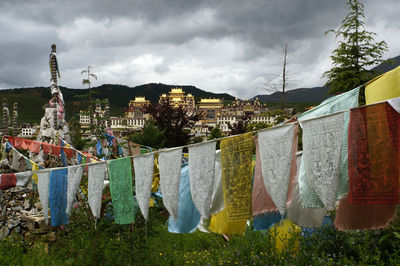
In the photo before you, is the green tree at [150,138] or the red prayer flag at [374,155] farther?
the green tree at [150,138]

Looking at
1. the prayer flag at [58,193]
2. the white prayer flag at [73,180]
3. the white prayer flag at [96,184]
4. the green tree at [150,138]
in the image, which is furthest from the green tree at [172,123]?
the white prayer flag at [96,184]

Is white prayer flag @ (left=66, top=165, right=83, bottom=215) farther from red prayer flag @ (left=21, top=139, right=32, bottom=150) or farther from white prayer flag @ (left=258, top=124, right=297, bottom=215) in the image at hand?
red prayer flag @ (left=21, top=139, right=32, bottom=150)

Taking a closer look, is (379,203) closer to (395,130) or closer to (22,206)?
(395,130)

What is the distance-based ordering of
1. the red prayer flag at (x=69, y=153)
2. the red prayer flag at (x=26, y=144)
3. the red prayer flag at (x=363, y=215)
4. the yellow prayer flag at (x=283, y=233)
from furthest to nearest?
1. the red prayer flag at (x=26, y=144)
2. the red prayer flag at (x=69, y=153)
3. the yellow prayer flag at (x=283, y=233)
4. the red prayer flag at (x=363, y=215)

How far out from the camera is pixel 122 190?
4004 mm

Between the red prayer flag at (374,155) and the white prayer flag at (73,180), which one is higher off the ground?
the red prayer flag at (374,155)

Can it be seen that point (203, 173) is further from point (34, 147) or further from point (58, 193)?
point (34, 147)

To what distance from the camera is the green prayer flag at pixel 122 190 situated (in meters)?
3.96

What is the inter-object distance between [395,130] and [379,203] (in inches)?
23.6

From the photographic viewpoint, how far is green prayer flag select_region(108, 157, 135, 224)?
13.0 ft

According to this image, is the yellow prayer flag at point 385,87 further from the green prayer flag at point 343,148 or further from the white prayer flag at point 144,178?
the white prayer flag at point 144,178

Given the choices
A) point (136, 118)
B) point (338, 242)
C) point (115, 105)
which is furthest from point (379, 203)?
point (115, 105)

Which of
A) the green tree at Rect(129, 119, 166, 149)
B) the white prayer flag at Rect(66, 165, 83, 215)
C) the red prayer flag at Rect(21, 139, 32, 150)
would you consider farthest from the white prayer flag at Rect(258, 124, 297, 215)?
the green tree at Rect(129, 119, 166, 149)

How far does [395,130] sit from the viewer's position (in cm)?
228
